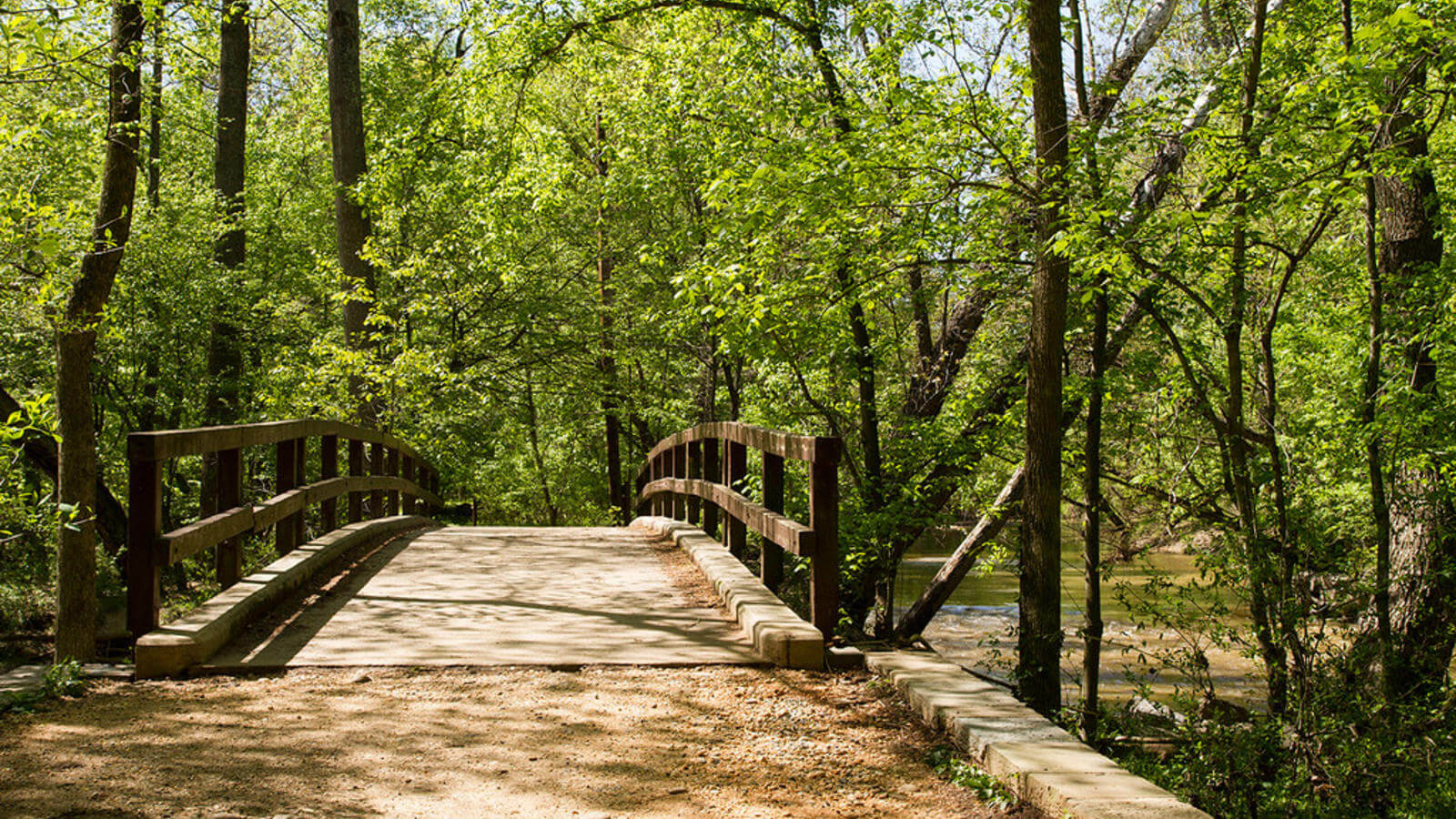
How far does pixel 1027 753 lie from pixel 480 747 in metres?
1.82

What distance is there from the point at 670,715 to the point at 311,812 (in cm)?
147

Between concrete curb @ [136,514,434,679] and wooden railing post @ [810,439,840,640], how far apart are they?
2.73 metres

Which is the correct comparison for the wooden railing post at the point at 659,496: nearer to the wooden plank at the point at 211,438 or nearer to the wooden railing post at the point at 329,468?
the wooden railing post at the point at 329,468

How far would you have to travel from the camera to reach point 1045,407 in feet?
19.9

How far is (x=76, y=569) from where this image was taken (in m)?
7.03

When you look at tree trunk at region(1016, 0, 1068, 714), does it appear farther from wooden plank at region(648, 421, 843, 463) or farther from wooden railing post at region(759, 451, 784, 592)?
wooden railing post at region(759, 451, 784, 592)

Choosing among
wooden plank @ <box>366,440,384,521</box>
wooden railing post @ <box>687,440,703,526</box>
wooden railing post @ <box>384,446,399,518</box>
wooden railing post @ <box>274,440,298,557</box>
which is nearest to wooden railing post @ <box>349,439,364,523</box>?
wooden plank @ <box>366,440,384,521</box>

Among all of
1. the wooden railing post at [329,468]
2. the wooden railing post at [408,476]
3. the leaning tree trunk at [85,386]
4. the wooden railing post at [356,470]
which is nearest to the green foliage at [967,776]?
the leaning tree trunk at [85,386]

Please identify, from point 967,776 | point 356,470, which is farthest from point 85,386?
point 967,776

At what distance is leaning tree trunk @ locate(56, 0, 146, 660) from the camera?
6859mm

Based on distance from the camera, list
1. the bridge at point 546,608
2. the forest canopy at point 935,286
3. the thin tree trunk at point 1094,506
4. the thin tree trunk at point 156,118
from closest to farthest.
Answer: the bridge at point 546,608
the forest canopy at point 935,286
the thin tree trunk at point 156,118
the thin tree trunk at point 1094,506

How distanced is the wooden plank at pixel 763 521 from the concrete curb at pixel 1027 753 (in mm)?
736

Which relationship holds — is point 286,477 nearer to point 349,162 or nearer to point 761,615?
point 761,615

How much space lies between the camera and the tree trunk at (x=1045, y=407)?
6039mm
